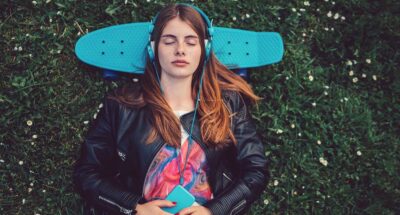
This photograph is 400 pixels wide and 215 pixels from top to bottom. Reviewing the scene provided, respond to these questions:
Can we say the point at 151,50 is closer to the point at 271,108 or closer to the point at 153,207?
the point at 153,207

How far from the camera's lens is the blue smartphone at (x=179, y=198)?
3.39 metres

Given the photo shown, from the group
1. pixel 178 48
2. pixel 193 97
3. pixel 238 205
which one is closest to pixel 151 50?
pixel 178 48

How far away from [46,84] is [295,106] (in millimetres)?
2325

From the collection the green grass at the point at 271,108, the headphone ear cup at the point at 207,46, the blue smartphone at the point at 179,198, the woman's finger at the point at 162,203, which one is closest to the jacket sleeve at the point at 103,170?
the woman's finger at the point at 162,203

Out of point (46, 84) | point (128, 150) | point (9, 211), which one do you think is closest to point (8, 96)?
point (46, 84)

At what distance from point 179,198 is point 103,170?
68 centimetres

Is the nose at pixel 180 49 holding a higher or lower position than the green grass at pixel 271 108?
higher

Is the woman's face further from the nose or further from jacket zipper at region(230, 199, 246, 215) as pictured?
jacket zipper at region(230, 199, 246, 215)

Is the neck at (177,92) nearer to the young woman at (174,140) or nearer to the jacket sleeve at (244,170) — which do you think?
the young woman at (174,140)

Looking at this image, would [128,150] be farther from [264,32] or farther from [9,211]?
[264,32]

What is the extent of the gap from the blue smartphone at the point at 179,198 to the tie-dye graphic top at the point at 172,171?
0.23 ft

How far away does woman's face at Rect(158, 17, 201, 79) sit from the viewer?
3.41 metres

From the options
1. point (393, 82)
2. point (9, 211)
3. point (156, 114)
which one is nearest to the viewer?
point (156, 114)

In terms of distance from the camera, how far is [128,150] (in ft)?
11.7
